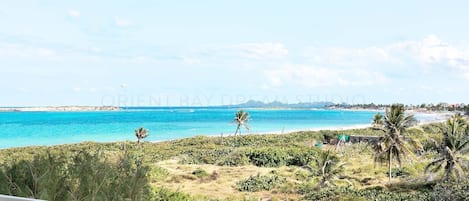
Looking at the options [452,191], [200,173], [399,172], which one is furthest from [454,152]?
[200,173]

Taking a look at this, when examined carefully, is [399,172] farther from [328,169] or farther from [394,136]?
[328,169]

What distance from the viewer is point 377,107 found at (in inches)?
6038

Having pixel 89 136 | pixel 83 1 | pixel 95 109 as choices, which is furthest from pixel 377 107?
pixel 83 1

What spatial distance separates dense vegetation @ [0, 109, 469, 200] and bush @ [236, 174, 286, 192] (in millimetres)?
39

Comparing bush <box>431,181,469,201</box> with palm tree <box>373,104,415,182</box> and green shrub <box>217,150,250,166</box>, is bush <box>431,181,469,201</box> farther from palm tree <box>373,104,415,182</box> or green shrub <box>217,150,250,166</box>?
green shrub <box>217,150,250,166</box>

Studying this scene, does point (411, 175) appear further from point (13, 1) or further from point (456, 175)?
point (13, 1)

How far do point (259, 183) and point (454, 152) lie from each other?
7.53 m

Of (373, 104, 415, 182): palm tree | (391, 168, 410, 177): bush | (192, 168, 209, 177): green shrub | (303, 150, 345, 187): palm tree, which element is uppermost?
(373, 104, 415, 182): palm tree

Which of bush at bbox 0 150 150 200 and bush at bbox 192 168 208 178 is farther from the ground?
bush at bbox 0 150 150 200

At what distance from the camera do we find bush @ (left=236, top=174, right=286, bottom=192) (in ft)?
55.4

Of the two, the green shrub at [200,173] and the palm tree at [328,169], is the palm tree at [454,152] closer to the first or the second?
the palm tree at [328,169]

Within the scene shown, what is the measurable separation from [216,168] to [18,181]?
18.2 metres

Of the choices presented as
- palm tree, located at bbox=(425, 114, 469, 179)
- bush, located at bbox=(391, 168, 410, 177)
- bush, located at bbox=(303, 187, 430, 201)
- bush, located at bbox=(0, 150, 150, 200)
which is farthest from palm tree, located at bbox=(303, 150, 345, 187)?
bush, located at bbox=(0, 150, 150, 200)

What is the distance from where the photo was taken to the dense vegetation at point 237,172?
3.02 metres
